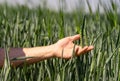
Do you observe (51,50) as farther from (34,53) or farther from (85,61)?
(85,61)

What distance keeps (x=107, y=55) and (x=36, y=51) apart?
29 centimetres

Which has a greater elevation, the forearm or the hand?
the hand

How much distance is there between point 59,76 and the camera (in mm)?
1063

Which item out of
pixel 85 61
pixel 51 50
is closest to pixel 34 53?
pixel 51 50

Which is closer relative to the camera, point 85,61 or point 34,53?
point 85,61

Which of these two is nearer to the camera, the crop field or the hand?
the crop field

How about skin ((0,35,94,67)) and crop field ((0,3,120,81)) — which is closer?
crop field ((0,3,120,81))

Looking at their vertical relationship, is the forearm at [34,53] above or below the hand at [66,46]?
below

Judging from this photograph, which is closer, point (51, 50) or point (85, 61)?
point (85, 61)

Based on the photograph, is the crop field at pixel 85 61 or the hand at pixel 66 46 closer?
the crop field at pixel 85 61

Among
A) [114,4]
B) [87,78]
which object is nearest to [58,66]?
[87,78]

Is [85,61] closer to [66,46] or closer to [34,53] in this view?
[66,46]

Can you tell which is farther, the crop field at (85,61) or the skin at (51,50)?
the skin at (51,50)

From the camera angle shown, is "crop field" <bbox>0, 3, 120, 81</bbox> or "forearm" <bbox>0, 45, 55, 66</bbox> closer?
"crop field" <bbox>0, 3, 120, 81</bbox>
